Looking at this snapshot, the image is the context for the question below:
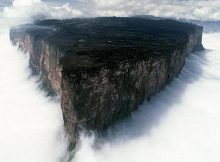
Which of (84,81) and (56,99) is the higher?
(84,81)

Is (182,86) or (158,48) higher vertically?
(158,48)

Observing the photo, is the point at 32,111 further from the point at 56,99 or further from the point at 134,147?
the point at 134,147

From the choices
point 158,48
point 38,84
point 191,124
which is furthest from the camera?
point 38,84

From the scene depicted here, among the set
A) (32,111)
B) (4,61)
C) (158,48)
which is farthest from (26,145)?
(4,61)

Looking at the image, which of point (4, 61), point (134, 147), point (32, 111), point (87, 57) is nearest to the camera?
point (134, 147)

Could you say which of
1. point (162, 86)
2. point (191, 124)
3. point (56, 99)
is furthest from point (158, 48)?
point (56, 99)

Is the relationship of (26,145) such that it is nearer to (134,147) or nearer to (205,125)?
(134,147)


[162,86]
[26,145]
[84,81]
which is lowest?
[26,145]

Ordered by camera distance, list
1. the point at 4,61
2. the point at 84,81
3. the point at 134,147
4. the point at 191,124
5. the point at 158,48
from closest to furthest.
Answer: the point at 84,81 → the point at 134,147 → the point at 191,124 → the point at 158,48 → the point at 4,61

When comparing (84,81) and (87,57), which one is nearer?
(84,81)
